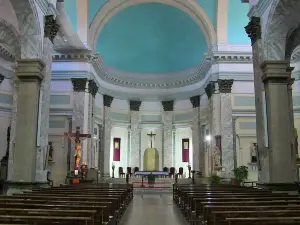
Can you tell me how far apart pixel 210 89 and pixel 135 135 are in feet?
25.0

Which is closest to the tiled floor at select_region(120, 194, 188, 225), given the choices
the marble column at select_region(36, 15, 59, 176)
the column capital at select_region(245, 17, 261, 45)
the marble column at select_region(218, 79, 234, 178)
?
the marble column at select_region(36, 15, 59, 176)

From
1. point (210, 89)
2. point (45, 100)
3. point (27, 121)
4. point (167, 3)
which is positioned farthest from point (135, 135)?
point (27, 121)

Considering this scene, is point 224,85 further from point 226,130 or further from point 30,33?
point 30,33

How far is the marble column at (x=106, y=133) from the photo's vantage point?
77.0 ft

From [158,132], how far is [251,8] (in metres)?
16.5

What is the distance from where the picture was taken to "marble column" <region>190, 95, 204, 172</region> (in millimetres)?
23828

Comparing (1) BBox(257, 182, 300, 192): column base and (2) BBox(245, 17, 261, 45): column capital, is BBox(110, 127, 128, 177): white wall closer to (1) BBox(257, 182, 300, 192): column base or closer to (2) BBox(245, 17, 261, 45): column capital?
(2) BBox(245, 17, 261, 45): column capital

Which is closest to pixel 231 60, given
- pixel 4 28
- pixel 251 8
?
pixel 251 8

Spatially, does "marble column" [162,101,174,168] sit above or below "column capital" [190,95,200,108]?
below

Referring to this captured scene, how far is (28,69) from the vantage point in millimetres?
10547

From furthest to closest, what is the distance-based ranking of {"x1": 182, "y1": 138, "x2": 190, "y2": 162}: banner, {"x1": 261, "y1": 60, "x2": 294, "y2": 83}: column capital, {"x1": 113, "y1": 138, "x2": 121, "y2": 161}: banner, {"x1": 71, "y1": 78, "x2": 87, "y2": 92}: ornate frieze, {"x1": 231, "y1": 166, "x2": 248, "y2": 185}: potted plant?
{"x1": 182, "y1": 138, "x2": 190, "y2": 162}: banner
{"x1": 113, "y1": 138, "x2": 121, "y2": 161}: banner
{"x1": 71, "y1": 78, "x2": 87, "y2": 92}: ornate frieze
{"x1": 231, "y1": 166, "x2": 248, "y2": 185}: potted plant
{"x1": 261, "y1": 60, "x2": 294, "y2": 83}: column capital

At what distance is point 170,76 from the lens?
2734cm

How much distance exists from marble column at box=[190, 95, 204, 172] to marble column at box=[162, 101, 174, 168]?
2043mm

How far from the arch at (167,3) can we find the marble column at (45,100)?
32.7 feet
